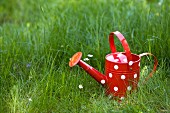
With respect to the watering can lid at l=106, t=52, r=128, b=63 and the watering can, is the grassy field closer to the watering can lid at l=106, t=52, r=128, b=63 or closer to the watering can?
the watering can

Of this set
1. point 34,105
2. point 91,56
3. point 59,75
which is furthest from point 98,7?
point 34,105

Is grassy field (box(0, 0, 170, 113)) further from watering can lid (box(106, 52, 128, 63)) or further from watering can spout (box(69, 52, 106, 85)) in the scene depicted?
watering can lid (box(106, 52, 128, 63))

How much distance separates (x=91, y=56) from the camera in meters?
3.01

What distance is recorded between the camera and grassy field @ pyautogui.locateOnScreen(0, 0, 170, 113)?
2.52 m

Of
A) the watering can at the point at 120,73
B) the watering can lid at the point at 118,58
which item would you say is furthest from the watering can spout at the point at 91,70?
the watering can lid at the point at 118,58

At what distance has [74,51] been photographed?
10.3 ft

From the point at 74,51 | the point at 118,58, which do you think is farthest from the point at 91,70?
the point at 74,51

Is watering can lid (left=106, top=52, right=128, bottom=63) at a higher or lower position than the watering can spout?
higher

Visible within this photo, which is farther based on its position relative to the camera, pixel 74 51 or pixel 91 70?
pixel 74 51

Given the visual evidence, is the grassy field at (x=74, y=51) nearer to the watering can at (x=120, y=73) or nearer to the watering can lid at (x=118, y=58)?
the watering can at (x=120, y=73)

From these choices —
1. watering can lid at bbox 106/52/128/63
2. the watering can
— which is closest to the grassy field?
the watering can

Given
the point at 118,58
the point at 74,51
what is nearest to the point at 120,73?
the point at 118,58

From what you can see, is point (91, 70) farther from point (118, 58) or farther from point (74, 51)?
point (74, 51)

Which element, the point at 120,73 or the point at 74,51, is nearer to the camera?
the point at 120,73
